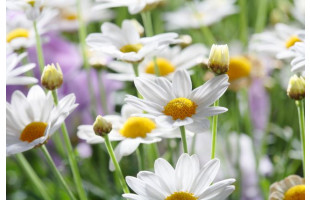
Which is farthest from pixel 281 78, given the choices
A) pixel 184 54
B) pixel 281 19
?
pixel 184 54

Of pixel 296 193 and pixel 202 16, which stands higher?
pixel 202 16

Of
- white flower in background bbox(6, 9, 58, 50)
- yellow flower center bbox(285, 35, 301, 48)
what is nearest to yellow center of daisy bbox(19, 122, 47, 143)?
white flower in background bbox(6, 9, 58, 50)

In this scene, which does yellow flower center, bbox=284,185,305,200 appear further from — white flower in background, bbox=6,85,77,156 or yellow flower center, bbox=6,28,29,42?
yellow flower center, bbox=6,28,29,42

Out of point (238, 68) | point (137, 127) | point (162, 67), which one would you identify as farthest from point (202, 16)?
point (137, 127)

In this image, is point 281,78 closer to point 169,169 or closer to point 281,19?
point 281,19

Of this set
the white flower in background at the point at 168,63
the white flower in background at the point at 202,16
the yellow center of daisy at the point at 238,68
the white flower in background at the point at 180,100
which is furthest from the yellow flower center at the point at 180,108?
the white flower in background at the point at 202,16

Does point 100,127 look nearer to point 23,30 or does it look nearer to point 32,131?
point 32,131
